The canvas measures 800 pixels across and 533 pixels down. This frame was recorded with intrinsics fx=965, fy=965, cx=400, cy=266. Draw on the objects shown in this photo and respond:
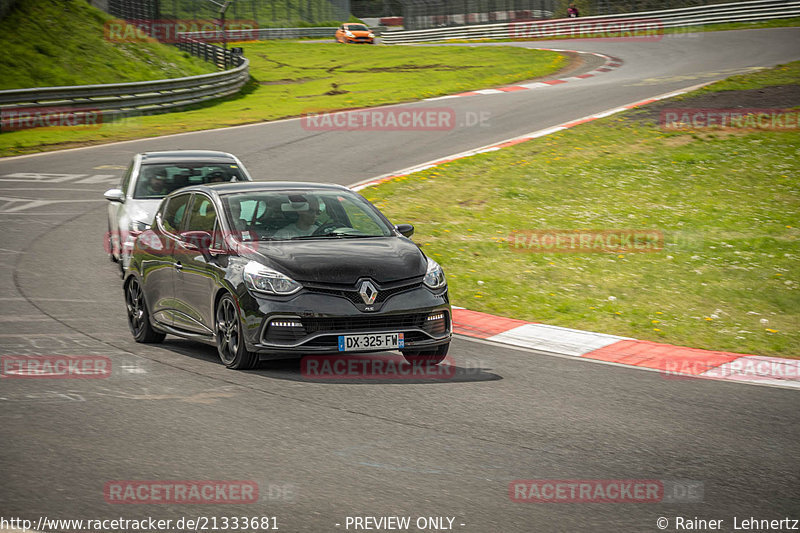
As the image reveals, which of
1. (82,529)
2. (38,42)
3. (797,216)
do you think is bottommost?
(797,216)

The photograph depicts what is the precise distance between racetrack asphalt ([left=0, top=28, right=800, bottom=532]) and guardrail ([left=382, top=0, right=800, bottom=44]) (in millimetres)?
45382

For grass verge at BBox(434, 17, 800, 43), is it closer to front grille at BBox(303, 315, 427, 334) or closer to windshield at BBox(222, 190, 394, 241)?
windshield at BBox(222, 190, 394, 241)

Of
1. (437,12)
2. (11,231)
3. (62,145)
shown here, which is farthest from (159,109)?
(437,12)

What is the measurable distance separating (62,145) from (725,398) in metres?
22.2

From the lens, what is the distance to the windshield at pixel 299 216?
887 cm

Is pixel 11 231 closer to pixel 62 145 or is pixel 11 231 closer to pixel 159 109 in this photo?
pixel 62 145

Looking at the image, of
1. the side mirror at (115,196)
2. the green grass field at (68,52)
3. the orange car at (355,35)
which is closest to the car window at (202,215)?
the side mirror at (115,196)

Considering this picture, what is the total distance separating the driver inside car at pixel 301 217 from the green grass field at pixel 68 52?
1064 inches

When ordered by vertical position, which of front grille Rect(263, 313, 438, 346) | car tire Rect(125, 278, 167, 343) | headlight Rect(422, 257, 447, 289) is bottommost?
car tire Rect(125, 278, 167, 343)

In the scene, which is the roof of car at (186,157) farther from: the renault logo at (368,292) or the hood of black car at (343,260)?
the renault logo at (368,292)

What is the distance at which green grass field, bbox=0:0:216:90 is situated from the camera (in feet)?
114

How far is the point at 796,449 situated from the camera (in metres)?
6.37

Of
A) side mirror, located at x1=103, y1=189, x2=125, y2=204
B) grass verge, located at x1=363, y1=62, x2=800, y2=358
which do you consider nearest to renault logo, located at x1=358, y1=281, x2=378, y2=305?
grass verge, located at x1=363, y1=62, x2=800, y2=358

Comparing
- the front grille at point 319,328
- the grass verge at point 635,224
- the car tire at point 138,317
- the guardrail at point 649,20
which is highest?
the guardrail at point 649,20
